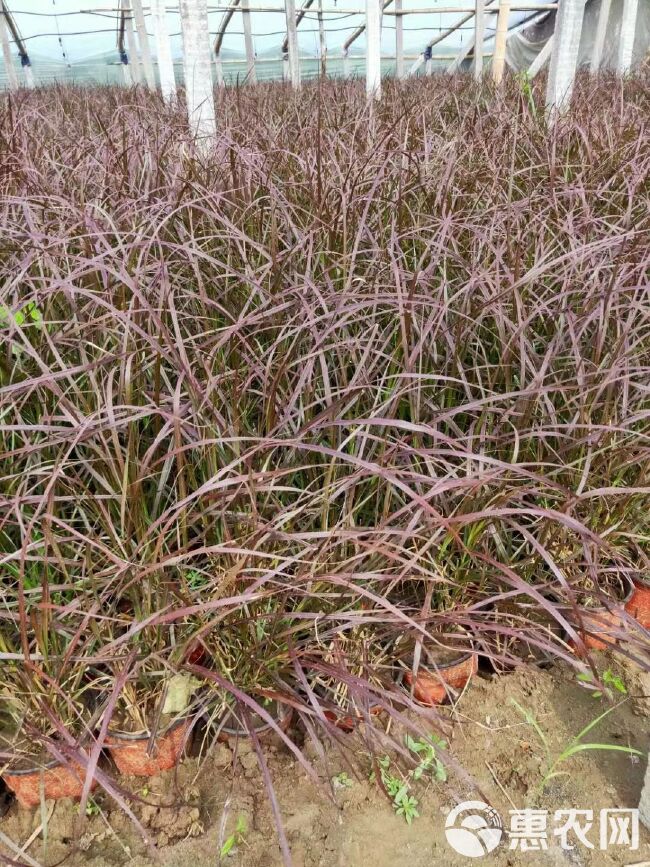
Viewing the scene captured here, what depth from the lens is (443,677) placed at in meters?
1.15

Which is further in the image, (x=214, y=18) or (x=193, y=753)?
(x=214, y=18)

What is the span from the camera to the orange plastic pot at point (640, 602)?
1.30 meters

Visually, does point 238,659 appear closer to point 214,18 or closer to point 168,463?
point 168,463

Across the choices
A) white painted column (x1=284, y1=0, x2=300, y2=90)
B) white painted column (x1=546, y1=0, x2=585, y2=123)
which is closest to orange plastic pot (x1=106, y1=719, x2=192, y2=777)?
white painted column (x1=546, y1=0, x2=585, y2=123)

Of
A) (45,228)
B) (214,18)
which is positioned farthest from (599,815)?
(214,18)

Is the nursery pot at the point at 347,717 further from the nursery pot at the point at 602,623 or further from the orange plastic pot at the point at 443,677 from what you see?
the nursery pot at the point at 602,623

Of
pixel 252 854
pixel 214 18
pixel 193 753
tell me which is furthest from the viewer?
pixel 214 18

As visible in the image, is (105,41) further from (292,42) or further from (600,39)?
(600,39)

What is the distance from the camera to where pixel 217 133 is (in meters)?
1.99

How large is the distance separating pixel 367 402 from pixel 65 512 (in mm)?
600

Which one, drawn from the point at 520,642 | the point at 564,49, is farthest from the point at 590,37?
the point at 520,642

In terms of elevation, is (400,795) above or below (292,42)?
below

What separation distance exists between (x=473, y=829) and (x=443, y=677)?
237 millimetres

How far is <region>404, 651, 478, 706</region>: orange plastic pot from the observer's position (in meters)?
1.12
